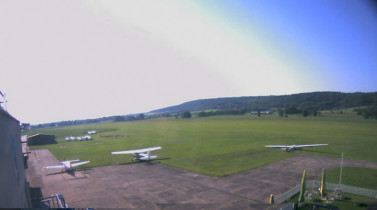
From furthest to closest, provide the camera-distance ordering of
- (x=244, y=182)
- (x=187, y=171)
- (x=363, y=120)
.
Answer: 1. (x=363, y=120)
2. (x=187, y=171)
3. (x=244, y=182)

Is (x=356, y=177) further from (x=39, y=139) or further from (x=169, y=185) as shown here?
(x=39, y=139)

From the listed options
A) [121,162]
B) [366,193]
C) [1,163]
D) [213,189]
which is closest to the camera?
[1,163]

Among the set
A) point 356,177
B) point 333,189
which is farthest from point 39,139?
point 356,177

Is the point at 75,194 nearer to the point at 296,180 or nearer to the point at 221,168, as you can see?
the point at 221,168

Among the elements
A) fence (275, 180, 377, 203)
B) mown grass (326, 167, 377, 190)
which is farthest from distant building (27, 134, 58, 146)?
mown grass (326, 167, 377, 190)

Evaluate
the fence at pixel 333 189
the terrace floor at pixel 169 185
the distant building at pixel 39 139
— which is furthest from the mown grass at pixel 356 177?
the distant building at pixel 39 139

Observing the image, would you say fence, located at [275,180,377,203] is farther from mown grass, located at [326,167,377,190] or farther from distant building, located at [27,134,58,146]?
distant building, located at [27,134,58,146]

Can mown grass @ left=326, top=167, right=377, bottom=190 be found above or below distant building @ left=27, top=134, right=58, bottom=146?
below

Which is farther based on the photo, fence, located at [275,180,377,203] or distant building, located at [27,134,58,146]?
distant building, located at [27,134,58,146]

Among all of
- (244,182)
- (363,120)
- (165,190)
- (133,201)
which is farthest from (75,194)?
(363,120)
